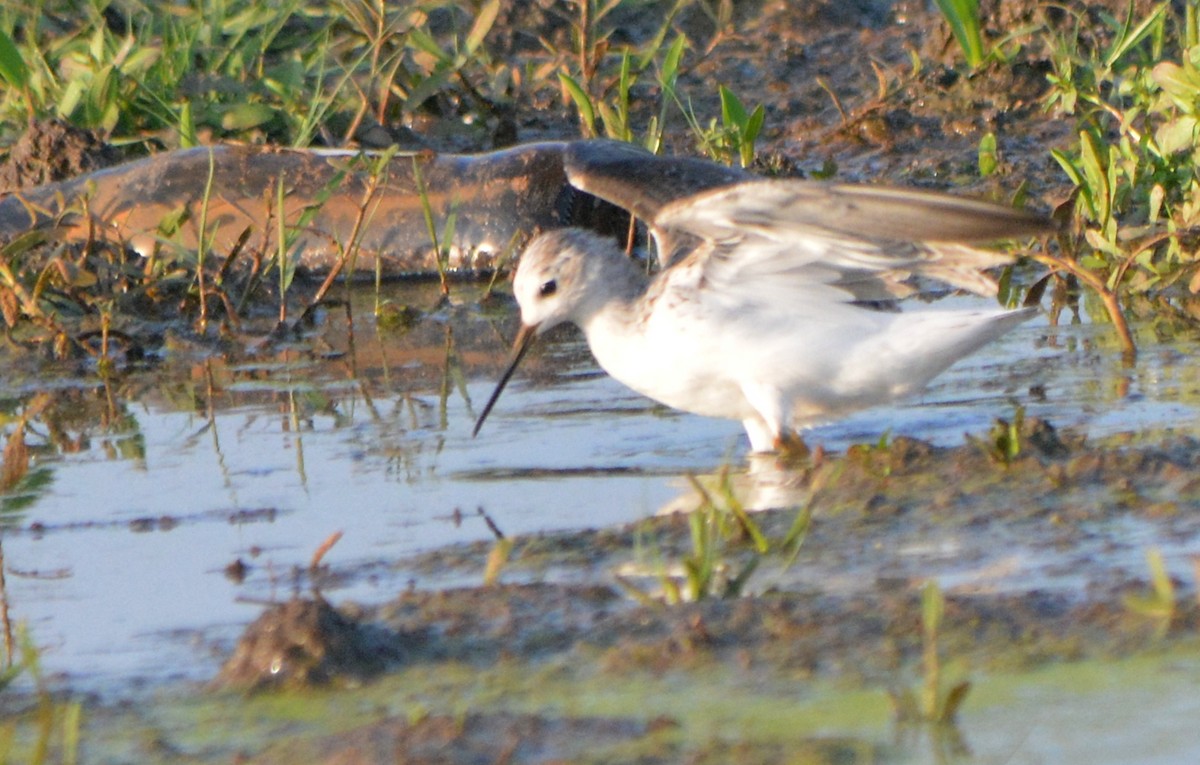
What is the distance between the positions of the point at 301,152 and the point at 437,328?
113cm

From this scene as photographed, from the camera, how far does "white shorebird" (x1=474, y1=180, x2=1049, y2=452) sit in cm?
503

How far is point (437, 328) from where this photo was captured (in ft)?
24.2

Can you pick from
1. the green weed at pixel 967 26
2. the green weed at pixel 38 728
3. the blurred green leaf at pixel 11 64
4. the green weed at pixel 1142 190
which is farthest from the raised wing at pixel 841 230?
the blurred green leaf at pixel 11 64

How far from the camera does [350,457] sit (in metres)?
5.41

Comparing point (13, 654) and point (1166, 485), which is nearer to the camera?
point (13, 654)

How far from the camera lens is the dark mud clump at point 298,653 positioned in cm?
341

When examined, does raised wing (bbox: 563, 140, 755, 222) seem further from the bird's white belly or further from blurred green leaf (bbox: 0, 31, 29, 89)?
blurred green leaf (bbox: 0, 31, 29, 89)

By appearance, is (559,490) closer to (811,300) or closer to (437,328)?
(811,300)

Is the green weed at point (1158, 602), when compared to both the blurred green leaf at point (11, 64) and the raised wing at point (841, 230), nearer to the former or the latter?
the raised wing at point (841, 230)

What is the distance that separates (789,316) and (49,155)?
14.0 ft

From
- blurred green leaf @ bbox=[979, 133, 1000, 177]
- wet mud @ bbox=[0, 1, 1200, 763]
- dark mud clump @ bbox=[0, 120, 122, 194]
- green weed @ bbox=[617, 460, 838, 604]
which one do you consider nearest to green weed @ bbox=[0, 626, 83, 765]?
wet mud @ bbox=[0, 1, 1200, 763]

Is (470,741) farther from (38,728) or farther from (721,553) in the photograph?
(721,553)

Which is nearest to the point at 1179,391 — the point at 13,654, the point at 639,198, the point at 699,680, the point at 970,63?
the point at 639,198

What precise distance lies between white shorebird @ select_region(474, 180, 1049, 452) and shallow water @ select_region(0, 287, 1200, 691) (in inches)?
9.4
